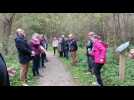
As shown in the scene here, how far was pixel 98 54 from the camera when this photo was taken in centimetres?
485

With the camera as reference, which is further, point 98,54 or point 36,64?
point 36,64

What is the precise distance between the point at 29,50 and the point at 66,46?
490mm

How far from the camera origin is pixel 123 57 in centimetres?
425

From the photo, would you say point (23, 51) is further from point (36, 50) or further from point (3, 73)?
point (3, 73)

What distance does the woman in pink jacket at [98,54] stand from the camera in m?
4.50

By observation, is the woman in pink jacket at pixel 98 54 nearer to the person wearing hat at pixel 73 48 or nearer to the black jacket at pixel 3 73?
the person wearing hat at pixel 73 48

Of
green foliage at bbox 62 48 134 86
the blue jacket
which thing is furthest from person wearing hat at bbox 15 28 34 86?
green foliage at bbox 62 48 134 86

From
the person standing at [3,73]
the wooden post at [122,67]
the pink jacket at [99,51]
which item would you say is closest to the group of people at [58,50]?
the pink jacket at [99,51]

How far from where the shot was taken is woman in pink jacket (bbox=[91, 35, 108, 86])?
14.8ft

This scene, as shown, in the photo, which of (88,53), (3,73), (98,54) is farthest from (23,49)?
(3,73)

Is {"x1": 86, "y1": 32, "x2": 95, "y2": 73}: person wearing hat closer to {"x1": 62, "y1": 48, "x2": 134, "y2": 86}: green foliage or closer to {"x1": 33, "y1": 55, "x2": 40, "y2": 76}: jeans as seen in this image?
{"x1": 62, "y1": 48, "x2": 134, "y2": 86}: green foliage
